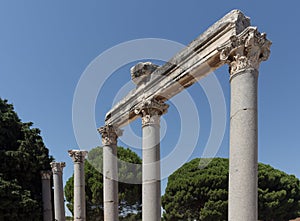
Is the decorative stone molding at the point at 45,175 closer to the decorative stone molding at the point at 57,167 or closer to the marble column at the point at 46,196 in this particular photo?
the marble column at the point at 46,196

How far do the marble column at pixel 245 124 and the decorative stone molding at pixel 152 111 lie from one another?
15.2ft

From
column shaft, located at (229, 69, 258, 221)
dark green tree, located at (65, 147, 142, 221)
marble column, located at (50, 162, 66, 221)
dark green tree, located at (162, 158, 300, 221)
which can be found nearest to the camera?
column shaft, located at (229, 69, 258, 221)

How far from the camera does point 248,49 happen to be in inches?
332

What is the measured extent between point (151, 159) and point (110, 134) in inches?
153

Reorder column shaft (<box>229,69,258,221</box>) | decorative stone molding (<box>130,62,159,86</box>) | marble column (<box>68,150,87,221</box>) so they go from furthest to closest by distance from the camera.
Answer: marble column (<box>68,150,87,221</box>), decorative stone molding (<box>130,62,159,86</box>), column shaft (<box>229,69,258,221</box>)

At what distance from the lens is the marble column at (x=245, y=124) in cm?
784

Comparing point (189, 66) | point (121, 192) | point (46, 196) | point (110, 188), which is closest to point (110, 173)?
point (110, 188)

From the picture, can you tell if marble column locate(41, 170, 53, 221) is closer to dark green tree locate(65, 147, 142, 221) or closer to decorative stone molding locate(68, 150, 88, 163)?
decorative stone molding locate(68, 150, 88, 163)

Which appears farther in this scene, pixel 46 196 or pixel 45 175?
pixel 45 175

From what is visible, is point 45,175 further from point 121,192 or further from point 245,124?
point 245,124

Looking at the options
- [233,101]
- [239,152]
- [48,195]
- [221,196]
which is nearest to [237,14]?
[233,101]

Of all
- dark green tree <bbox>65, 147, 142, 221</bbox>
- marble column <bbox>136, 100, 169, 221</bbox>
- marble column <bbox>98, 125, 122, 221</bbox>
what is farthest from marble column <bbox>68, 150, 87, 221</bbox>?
dark green tree <bbox>65, 147, 142, 221</bbox>

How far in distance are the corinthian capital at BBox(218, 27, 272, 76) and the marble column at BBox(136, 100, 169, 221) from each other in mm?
4729

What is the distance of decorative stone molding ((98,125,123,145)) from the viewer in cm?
1566
